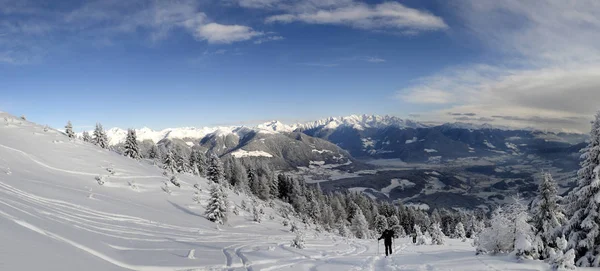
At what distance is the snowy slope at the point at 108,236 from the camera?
9.14m

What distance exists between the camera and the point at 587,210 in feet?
46.7

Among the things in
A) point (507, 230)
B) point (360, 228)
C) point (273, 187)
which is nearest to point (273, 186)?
point (273, 187)

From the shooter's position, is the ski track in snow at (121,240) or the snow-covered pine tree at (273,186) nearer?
the ski track in snow at (121,240)

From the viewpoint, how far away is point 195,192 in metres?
39.1

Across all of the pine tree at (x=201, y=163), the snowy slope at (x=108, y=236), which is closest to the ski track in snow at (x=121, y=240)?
the snowy slope at (x=108, y=236)

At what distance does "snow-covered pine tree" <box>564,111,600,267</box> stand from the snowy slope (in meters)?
4.22

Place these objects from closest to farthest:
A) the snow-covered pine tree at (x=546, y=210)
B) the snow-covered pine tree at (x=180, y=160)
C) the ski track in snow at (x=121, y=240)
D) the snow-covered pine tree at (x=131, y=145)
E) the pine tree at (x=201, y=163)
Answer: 1. the ski track in snow at (x=121, y=240)
2. the snow-covered pine tree at (x=546, y=210)
3. the snow-covered pine tree at (x=131, y=145)
4. the snow-covered pine tree at (x=180, y=160)
5. the pine tree at (x=201, y=163)

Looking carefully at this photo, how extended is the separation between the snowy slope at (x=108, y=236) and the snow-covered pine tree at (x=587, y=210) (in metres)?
4.22

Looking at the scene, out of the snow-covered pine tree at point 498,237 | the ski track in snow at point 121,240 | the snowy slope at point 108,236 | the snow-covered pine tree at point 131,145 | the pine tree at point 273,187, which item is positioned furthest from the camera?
the pine tree at point 273,187

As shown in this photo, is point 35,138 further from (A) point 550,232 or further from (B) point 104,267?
(A) point 550,232

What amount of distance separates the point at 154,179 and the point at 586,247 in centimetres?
3447

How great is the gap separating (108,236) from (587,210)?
786 inches

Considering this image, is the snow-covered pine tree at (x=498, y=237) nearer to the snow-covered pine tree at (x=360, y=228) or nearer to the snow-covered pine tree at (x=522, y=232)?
the snow-covered pine tree at (x=522, y=232)

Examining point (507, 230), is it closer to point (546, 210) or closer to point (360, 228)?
point (546, 210)
